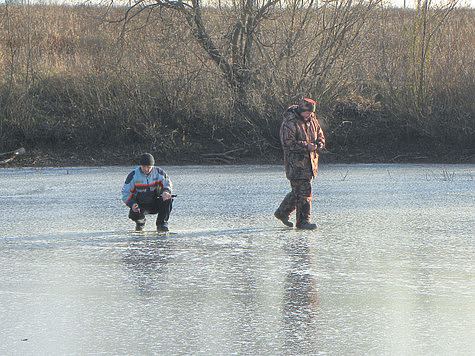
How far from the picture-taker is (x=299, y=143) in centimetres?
800

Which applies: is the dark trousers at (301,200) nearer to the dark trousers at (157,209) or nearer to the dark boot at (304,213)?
the dark boot at (304,213)

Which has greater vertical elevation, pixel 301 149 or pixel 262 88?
pixel 262 88

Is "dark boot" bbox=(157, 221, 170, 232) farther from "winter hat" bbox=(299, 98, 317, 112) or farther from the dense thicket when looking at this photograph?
the dense thicket

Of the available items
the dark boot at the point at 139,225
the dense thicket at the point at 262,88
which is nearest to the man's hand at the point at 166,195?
the dark boot at the point at 139,225

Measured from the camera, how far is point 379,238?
25.0ft

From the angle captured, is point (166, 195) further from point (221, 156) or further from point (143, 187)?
point (221, 156)

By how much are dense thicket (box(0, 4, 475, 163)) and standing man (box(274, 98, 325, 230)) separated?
9978 mm

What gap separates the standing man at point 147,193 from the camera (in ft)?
25.6

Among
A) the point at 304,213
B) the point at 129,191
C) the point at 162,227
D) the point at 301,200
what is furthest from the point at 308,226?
the point at 129,191

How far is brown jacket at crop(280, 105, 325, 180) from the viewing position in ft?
26.3

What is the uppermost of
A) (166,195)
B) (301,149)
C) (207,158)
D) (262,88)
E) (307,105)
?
(262,88)

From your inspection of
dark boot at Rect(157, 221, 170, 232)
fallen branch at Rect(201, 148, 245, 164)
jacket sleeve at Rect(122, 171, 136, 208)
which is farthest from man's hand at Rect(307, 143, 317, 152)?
fallen branch at Rect(201, 148, 245, 164)

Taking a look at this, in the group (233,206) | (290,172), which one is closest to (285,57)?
(233,206)

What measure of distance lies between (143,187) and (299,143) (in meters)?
1.82
